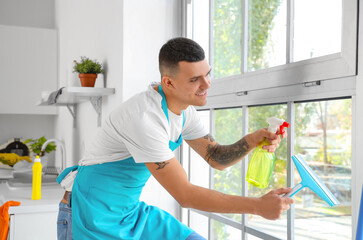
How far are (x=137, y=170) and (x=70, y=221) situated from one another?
340 mm

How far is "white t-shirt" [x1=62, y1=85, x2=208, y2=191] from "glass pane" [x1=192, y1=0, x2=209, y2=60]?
0.52 m

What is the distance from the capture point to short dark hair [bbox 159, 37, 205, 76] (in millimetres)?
1240

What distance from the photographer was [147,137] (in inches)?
47.9

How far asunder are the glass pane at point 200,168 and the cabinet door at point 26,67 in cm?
240

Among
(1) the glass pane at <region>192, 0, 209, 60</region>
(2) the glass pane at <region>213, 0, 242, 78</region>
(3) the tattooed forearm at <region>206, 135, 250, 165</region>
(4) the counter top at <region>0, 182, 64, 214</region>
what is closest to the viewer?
(3) the tattooed forearm at <region>206, 135, 250, 165</region>

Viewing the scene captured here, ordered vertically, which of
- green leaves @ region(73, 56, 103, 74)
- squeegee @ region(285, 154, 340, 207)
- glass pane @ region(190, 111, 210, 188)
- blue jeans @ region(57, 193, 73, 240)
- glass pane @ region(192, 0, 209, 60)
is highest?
glass pane @ region(192, 0, 209, 60)

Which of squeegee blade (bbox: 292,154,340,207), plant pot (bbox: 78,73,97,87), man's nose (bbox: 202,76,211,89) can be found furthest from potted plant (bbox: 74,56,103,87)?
squeegee blade (bbox: 292,154,340,207)

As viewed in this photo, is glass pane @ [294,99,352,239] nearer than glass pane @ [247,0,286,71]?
Yes

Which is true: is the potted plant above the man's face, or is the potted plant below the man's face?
above

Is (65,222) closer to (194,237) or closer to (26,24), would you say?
(194,237)

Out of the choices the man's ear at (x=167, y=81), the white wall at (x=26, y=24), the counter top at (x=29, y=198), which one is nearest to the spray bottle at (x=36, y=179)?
the counter top at (x=29, y=198)

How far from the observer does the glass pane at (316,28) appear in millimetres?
1165

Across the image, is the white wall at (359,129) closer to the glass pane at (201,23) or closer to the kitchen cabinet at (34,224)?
the glass pane at (201,23)

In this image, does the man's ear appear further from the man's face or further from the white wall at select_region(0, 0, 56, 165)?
the white wall at select_region(0, 0, 56, 165)
